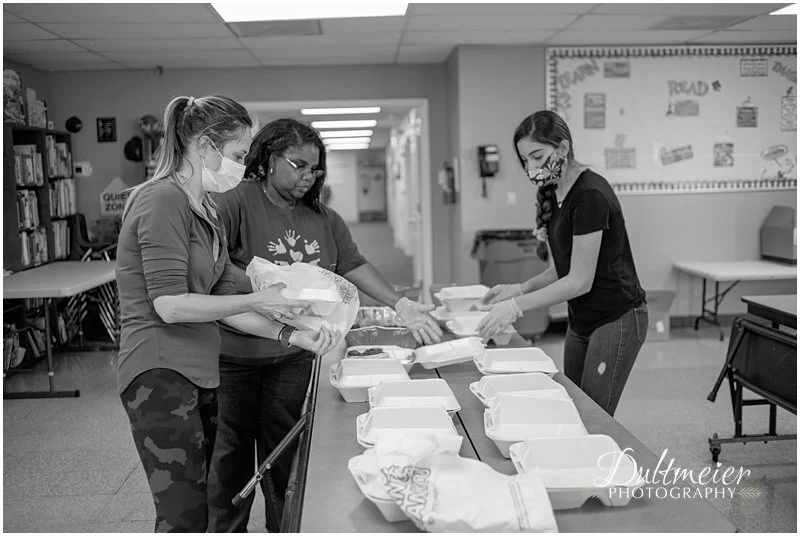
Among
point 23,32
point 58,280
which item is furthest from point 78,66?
point 58,280

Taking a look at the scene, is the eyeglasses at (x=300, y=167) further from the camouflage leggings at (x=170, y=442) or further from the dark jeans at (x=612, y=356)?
the dark jeans at (x=612, y=356)

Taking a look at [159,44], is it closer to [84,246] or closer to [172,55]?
[172,55]

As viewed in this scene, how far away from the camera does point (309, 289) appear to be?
6.75ft

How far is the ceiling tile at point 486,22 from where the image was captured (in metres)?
5.14

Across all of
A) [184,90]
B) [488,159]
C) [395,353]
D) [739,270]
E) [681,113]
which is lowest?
[739,270]

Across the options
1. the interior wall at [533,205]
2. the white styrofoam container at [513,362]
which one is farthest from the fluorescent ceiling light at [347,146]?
the white styrofoam container at [513,362]

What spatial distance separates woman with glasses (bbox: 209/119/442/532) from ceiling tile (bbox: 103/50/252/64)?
157 inches

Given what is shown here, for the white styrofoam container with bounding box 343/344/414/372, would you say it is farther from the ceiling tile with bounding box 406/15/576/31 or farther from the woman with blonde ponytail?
the ceiling tile with bounding box 406/15/576/31

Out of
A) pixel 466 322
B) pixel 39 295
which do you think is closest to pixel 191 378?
pixel 466 322

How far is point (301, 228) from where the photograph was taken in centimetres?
254

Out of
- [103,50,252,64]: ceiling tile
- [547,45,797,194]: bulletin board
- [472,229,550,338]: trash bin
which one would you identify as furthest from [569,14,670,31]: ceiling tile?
[103,50,252,64]: ceiling tile

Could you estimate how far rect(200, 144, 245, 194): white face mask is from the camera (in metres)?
1.91

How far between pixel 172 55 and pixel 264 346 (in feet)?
15.3

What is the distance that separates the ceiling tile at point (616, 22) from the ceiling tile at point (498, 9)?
307mm
